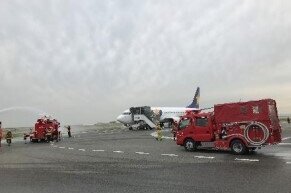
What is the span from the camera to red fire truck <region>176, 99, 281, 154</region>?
2534cm

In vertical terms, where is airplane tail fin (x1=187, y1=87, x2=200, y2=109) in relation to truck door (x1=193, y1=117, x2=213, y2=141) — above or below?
above

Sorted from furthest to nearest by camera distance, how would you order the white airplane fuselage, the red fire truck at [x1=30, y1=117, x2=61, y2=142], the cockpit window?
the white airplane fuselage → the red fire truck at [x1=30, y1=117, x2=61, y2=142] → the cockpit window

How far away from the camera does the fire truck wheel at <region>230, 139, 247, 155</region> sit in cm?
2580

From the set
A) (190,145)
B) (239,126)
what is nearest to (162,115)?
(190,145)

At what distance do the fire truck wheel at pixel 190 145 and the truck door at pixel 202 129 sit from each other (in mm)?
387

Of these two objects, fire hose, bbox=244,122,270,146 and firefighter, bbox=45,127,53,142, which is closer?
fire hose, bbox=244,122,270,146

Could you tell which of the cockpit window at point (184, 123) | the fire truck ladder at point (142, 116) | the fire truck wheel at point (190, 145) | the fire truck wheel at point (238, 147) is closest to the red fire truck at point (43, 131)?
the cockpit window at point (184, 123)

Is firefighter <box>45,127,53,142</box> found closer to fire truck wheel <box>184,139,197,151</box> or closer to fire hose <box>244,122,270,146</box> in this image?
fire truck wheel <box>184,139,197,151</box>

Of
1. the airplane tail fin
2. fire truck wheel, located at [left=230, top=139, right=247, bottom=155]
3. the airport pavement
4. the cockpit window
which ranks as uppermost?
the airplane tail fin

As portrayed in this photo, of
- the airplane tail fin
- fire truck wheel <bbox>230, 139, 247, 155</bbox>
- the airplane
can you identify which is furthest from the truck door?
the airplane tail fin

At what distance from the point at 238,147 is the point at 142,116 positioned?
49.8 meters

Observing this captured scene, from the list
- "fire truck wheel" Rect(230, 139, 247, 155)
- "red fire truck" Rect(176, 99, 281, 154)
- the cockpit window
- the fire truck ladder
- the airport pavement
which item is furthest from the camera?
the fire truck ladder

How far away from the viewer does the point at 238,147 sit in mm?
26016

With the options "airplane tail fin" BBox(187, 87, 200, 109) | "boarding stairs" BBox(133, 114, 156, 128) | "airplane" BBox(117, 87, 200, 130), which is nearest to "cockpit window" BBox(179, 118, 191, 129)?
"airplane" BBox(117, 87, 200, 130)
